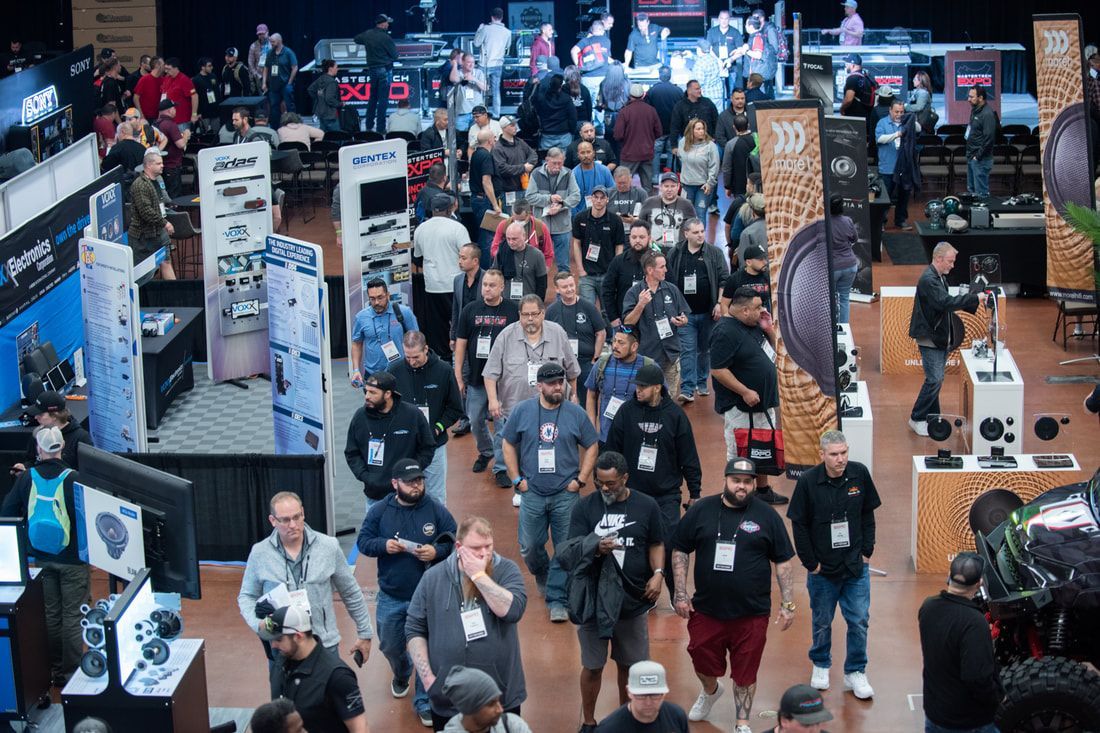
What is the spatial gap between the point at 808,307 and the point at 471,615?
155 inches

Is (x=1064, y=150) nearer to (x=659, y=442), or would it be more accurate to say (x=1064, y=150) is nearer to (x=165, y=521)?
(x=659, y=442)

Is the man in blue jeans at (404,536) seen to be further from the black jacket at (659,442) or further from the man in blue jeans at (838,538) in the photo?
the man in blue jeans at (838,538)

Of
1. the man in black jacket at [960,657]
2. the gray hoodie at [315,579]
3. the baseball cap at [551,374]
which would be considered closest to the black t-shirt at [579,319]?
the baseball cap at [551,374]

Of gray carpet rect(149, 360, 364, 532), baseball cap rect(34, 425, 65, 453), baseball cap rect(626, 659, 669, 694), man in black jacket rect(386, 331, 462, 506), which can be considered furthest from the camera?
gray carpet rect(149, 360, 364, 532)

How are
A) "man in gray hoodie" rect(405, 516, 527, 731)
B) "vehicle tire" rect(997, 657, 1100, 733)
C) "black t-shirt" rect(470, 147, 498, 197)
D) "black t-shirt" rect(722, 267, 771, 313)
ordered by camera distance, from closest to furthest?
"man in gray hoodie" rect(405, 516, 527, 731) < "vehicle tire" rect(997, 657, 1100, 733) < "black t-shirt" rect(722, 267, 771, 313) < "black t-shirt" rect(470, 147, 498, 197)

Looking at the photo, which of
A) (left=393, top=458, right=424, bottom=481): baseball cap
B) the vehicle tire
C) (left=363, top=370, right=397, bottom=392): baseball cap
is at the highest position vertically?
(left=363, top=370, right=397, bottom=392): baseball cap

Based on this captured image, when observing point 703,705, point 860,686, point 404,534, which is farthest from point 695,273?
point 404,534

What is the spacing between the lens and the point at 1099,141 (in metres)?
18.5

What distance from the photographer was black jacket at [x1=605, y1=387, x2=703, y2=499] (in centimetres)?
863

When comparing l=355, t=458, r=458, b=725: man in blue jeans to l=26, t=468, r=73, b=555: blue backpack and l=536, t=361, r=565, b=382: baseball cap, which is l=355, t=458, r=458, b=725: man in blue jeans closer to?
l=536, t=361, r=565, b=382: baseball cap

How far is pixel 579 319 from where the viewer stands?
1098 cm

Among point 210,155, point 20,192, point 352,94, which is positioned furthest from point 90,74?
point 210,155

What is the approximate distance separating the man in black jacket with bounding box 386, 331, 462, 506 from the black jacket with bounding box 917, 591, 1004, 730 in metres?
3.60

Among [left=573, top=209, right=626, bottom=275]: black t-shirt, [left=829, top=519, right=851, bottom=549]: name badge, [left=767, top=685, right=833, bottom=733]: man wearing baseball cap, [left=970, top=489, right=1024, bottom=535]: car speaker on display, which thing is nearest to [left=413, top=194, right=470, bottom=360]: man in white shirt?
[left=573, top=209, right=626, bottom=275]: black t-shirt
